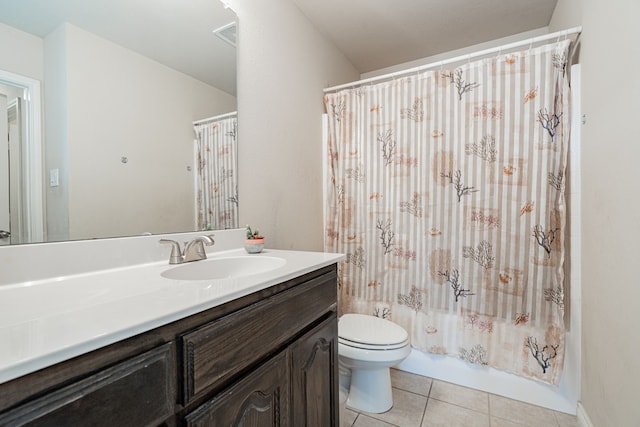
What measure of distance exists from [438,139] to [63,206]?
5.89 ft

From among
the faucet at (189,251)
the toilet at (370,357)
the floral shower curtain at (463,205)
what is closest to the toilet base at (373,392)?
the toilet at (370,357)

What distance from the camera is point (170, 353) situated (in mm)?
502

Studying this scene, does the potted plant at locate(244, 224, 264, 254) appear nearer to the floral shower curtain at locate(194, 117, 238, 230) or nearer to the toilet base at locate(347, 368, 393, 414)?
the floral shower curtain at locate(194, 117, 238, 230)

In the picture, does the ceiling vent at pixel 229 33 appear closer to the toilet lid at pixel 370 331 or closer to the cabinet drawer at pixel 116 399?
the cabinet drawer at pixel 116 399

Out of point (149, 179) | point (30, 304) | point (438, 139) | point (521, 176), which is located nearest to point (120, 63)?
point (149, 179)

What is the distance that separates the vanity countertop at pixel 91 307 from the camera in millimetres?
365

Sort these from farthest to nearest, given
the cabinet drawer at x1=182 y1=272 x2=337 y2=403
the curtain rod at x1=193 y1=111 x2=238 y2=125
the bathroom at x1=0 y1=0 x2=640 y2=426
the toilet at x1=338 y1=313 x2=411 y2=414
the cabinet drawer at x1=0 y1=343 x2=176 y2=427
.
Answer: the toilet at x1=338 y1=313 x2=411 y2=414
the curtain rod at x1=193 y1=111 x2=238 y2=125
the bathroom at x1=0 y1=0 x2=640 y2=426
the cabinet drawer at x1=182 y1=272 x2=337 y2=403
the cabinet drawer at x1=0 y1=343 x2=176 y2=427

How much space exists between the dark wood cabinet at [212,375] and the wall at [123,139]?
60 cm

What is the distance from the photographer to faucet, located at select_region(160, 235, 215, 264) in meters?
1.00

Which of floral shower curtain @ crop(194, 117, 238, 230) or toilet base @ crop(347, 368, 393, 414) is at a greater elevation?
floral shower curtain @ crop(194, 117, 238, 230)

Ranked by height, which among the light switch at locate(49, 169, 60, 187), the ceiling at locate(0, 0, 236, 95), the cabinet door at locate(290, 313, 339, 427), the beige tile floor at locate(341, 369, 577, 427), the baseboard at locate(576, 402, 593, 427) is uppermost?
the ceiling at locate(0, 0, 236, 95)

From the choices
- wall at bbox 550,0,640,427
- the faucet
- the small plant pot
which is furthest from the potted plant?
wall at bbox 550,0,640,427

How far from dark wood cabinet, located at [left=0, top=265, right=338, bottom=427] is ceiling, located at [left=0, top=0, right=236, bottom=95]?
37.0 inches

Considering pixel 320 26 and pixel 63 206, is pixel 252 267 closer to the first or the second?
pixel 63 206
